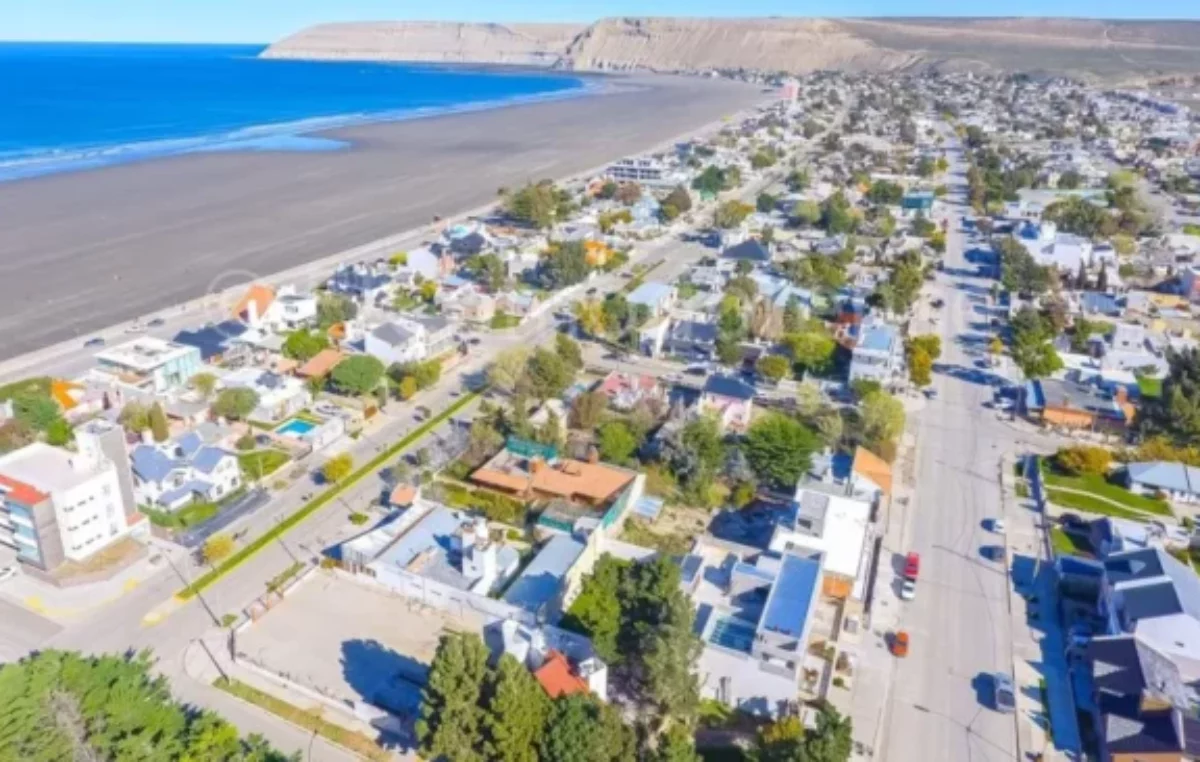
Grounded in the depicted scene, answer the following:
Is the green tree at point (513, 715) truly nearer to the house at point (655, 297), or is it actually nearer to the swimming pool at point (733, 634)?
the swimming pool at point (733, 634)

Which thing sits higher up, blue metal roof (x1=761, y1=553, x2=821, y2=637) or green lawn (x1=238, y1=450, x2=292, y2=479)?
blue metal roof (x1=761, y1=553, x2=821, y2=637)

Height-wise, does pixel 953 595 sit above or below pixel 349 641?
above

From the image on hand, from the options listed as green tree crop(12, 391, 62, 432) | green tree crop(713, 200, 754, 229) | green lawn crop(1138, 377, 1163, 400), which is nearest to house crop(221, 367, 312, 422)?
green tree crop(12, 391, 62, 432)

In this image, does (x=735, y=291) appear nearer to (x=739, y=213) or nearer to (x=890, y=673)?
(x=739, y=213)

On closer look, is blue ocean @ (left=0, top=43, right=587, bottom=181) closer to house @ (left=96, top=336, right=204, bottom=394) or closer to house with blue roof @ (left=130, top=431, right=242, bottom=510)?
house @ (left=96, top=336, right=204, bottom=394)

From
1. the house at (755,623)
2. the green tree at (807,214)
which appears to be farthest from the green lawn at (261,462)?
the green tree at (807,214)

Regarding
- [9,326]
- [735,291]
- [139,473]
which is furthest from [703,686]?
[9,326]

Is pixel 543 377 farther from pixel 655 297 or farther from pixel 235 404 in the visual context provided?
pixel 655 297

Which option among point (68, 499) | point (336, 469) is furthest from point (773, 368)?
point (68, 499)
